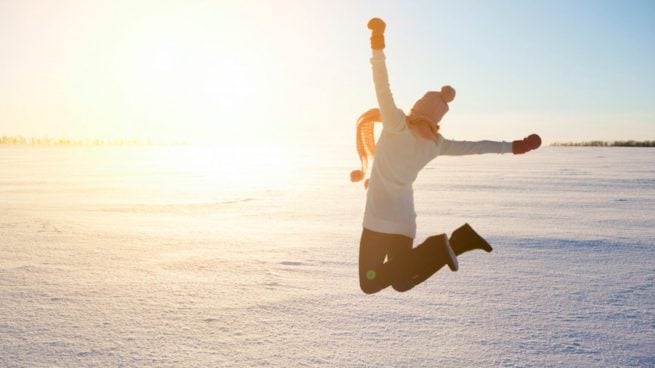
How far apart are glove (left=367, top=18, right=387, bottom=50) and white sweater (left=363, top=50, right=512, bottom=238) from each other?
1.0 inches

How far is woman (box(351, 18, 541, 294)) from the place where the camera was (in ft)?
7.24

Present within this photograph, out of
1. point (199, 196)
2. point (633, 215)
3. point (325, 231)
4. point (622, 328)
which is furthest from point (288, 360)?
point (199, 196)

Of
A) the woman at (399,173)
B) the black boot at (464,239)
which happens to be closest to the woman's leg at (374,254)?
the woman at (399,173)

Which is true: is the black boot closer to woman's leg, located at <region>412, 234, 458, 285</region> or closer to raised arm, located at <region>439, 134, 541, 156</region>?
woman's leg, located at <region>412, 234, 458, 285</region>

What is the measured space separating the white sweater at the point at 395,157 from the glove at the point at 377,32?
0.03 m

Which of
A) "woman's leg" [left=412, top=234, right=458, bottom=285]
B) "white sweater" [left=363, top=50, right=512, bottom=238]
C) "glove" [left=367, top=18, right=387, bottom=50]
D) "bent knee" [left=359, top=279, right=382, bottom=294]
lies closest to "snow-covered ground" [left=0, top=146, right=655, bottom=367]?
"bent knee" [left=359, top=279, right=382, bottom=294]

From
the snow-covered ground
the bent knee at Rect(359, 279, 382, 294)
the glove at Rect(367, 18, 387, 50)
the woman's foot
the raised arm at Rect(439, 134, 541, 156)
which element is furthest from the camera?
the snow-covered ground

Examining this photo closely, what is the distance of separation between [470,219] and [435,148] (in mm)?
5414

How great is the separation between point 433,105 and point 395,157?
0.28 metres

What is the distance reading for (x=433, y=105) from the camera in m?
2.19

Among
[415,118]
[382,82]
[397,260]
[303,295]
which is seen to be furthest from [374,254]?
[303,295]

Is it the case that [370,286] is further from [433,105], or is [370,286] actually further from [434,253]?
[433,105]

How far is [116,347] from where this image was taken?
2900mm

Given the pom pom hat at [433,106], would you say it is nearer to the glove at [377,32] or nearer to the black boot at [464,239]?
the glove at [377,32]
